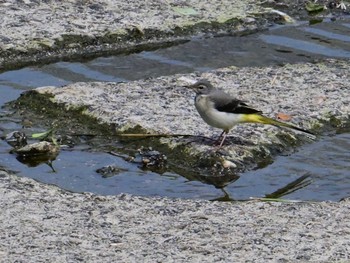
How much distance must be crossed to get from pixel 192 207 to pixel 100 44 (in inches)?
159

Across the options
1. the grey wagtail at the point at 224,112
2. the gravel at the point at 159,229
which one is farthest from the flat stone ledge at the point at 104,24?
the gravel at the point at 159,229

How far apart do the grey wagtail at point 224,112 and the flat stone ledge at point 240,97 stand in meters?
0.12

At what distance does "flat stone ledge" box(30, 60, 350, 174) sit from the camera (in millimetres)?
8273

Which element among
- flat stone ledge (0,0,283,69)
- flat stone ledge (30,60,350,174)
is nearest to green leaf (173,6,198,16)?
flat stone ledge (0,0,283,69)

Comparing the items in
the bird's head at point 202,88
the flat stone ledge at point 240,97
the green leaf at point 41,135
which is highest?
the bird's head at point 202,88

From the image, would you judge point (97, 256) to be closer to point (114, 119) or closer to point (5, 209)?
point (5, 209)

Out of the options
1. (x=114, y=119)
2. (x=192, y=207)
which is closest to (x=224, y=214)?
(x=192, y=207)

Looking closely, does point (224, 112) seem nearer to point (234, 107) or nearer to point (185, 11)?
point (234, 107)

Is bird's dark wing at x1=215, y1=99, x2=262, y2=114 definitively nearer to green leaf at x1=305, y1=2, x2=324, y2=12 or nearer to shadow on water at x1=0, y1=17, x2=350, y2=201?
shadow on water at x1=0, y1=17, x2=350, y2=201

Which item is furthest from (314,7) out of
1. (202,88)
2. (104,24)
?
(202,88)

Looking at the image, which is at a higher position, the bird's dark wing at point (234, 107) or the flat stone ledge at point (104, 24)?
the bird's dark wing at point (234, 107)

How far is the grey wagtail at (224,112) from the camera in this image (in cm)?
829

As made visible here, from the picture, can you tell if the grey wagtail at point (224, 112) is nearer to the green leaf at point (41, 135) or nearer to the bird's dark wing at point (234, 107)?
the bird's dark wing at point (234, 107)

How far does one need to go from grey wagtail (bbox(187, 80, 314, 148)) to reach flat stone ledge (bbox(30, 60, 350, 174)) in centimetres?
12
